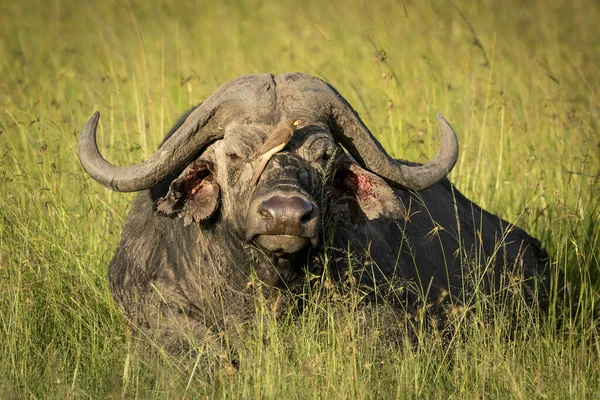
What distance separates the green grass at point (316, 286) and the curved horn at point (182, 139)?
78 cm

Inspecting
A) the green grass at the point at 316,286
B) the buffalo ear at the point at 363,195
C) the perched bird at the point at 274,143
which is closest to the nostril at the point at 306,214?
the perched bird at the point at 274,143

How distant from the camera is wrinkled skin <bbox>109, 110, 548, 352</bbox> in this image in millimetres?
5004

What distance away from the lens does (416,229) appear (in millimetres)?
6941

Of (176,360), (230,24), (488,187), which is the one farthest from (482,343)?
(230,24)

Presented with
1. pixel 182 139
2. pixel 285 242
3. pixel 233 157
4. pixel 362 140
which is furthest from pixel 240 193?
pixel 362 140

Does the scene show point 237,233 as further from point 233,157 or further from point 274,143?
point 274,143

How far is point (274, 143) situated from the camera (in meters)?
5.02

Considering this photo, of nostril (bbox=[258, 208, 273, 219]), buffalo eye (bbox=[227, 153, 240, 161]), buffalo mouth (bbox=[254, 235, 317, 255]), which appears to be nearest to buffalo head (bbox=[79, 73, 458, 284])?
buffalo eye (bbox=[227, 153, 240, 161])

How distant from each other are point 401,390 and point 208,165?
1.61 metres

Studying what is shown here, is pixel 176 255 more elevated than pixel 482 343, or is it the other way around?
pixel 176 255

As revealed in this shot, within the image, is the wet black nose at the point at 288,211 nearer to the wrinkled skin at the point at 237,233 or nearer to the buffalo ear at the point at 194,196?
the wrinkled skin at the point at 237,233

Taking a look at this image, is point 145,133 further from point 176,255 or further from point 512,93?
point 512,93

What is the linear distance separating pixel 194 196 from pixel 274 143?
638 mm

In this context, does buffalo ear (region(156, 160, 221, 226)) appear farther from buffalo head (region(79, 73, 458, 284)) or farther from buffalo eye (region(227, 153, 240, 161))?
buffalo eye (region(227, 153, 240, 161))
